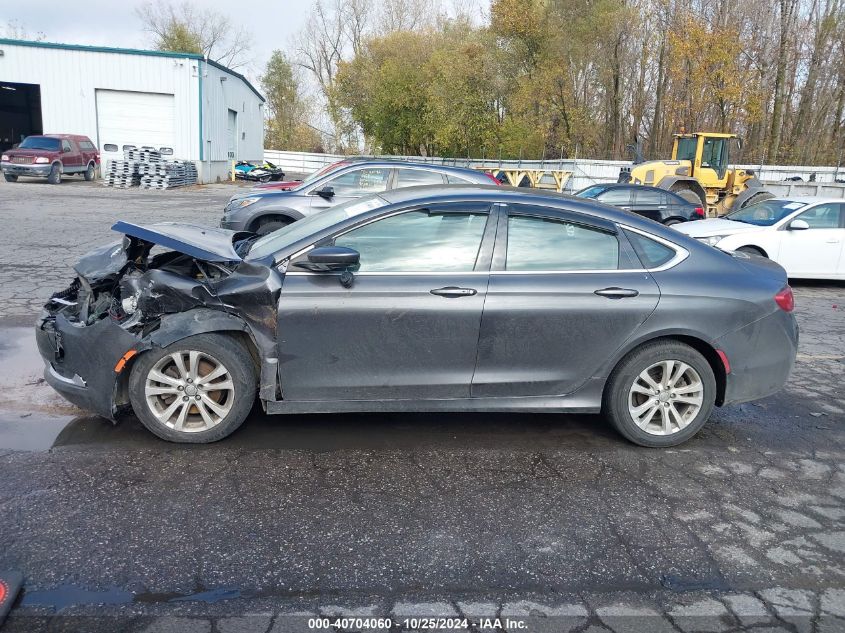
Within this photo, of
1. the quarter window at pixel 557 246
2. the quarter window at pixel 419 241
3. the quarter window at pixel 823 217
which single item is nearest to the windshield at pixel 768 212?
the quarter window at pixel 823 217

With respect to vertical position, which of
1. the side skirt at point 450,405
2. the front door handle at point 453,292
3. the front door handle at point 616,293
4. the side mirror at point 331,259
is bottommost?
the side skirt at point 450,405

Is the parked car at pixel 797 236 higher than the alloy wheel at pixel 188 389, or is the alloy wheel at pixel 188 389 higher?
the parked car at pixel 797 236

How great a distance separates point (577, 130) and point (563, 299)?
35.1 meters

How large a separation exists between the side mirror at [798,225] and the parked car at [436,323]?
6741 millimetres

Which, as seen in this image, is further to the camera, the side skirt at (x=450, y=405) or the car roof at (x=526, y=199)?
the car roof at (x=526, y=199)

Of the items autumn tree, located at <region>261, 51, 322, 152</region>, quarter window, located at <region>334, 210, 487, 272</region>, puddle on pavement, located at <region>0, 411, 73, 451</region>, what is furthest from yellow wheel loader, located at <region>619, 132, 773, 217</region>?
autumn tree, located at <region>261, 51, 322, 152</region>

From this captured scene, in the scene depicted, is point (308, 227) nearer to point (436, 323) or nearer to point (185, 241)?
point (185, 241)

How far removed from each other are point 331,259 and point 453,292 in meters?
0.79

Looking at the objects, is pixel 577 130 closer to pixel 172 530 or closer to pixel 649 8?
pixel 649 8

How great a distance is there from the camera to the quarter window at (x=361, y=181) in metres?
10.9

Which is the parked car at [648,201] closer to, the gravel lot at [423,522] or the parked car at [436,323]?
the gravel lot at [423,522]

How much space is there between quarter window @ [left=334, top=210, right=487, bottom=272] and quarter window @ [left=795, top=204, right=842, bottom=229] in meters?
8.69

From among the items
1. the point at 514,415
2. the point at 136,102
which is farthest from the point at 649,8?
the point at 514,415

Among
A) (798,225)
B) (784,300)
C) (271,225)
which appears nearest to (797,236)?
(798,225)
